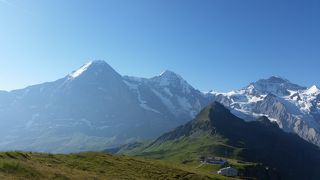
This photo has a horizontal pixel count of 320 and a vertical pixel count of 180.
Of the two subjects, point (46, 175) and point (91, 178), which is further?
point (91, 178)

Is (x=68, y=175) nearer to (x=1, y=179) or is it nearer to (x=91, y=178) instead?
(x=91, y=178)

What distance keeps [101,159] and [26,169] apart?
124 ft

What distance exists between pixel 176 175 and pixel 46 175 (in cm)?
3999

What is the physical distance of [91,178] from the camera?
220 feet

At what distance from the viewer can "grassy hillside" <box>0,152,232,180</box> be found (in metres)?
61.4

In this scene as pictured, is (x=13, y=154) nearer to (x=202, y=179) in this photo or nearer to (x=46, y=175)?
(x=46, y=175)

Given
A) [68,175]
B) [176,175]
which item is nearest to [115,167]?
[176,175]

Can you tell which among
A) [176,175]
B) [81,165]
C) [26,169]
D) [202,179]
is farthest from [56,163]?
[202,179]

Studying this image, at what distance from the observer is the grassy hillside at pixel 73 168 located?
201 ft

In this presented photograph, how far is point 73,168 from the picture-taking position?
259 feet

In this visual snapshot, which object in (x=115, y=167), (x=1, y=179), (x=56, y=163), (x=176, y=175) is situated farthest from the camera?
(x=176, y=175)

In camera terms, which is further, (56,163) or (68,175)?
(56,163)

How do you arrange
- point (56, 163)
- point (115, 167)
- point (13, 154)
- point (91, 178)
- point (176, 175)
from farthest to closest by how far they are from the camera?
point (176, 175) → point (115, 167) → point (56, 163) → point (13, 154) → point (91, 178)

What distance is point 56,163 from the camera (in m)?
80.5
